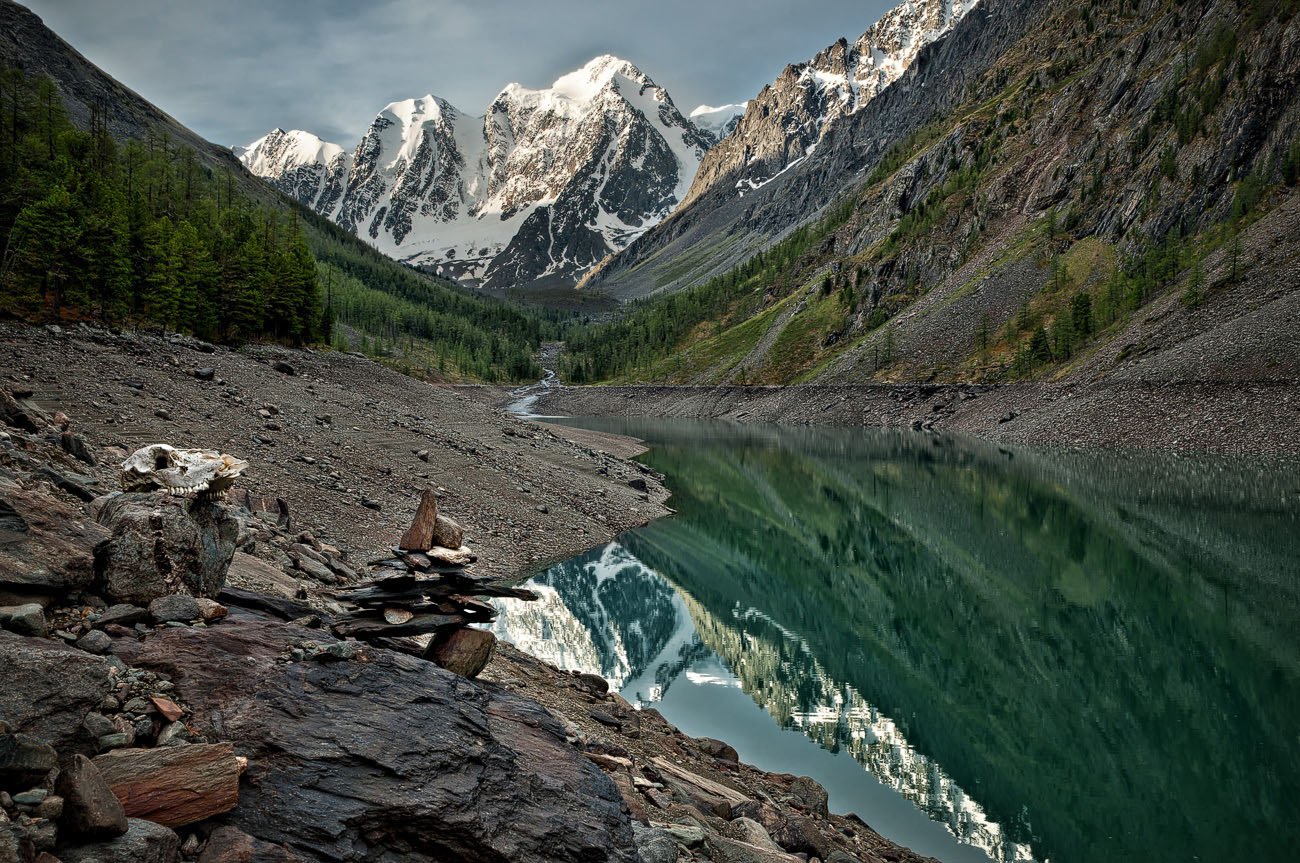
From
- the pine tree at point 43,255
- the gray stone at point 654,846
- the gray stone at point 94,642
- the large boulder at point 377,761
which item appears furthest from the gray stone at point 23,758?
the pine tree at point 43,255

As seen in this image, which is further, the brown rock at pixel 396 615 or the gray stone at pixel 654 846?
the brown rock at pixel 396 615

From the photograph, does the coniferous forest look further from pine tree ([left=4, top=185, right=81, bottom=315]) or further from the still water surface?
the still water surface

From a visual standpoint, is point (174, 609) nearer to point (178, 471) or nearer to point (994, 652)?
point (178, 471)

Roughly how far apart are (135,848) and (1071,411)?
8700 centimetres

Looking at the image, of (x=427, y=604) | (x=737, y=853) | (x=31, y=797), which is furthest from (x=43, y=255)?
(x=737, y=853)

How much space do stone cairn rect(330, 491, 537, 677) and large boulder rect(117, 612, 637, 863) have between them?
4.22 ft

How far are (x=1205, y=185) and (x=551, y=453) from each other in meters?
112

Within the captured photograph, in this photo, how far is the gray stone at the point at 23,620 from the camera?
251 inches

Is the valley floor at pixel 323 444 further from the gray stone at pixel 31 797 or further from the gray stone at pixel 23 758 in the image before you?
the gray stone at pixel 31 797

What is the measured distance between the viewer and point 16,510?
7.61 m

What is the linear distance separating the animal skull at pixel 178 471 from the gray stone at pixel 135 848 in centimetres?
574

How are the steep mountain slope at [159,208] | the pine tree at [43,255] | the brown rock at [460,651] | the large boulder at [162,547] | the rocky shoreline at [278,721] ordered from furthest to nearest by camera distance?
the steep mountain slope at [159,208] → the pine tree at [43,255] → the brown rock at [460,651] → the large boulder at [162,547] → the rocky shoreline at [278,721]

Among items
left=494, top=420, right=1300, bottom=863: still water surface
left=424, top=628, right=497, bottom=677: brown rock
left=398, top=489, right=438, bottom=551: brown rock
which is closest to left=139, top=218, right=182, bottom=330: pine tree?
left=494, top=420, right=1300, bottom=863: still water surface

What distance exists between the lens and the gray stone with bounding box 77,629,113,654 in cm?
687
